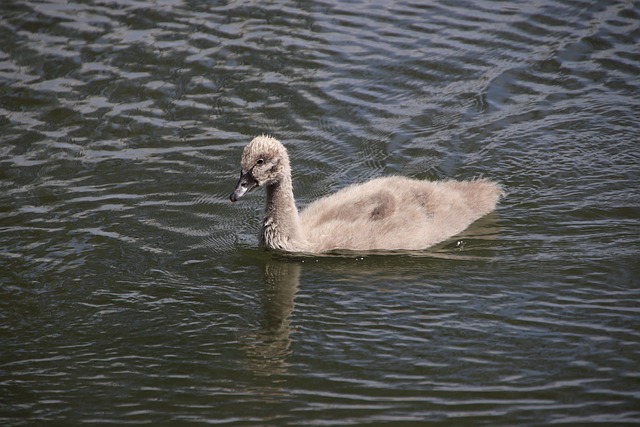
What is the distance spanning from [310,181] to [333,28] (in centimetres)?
357

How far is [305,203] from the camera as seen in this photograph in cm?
910

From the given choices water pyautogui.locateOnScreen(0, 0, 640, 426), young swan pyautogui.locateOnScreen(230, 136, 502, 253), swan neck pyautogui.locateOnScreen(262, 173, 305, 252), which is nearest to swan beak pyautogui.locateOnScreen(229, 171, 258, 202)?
young swan pyautogui.locateOnScreen(230, 136, 502, 253)

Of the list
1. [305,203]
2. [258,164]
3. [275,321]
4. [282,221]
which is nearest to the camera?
[275,321]

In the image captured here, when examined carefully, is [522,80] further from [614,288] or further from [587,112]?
[614,288]

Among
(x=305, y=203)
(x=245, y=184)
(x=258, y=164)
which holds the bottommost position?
(x=305, y=203)

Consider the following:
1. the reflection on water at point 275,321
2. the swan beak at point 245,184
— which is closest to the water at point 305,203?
the reflection on water at point 275,321

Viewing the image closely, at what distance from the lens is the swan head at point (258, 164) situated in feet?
26.2

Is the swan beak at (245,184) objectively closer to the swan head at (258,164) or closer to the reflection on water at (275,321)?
the swan head at (258,164)

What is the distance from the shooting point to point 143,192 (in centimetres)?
912

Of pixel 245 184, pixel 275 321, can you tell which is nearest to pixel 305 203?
pixel 245 184

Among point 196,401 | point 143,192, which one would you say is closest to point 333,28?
point 143,192

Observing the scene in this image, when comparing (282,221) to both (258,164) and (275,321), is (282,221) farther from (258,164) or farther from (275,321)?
(275,321)

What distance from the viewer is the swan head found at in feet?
26.2

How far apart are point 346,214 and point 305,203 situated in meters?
0.94
